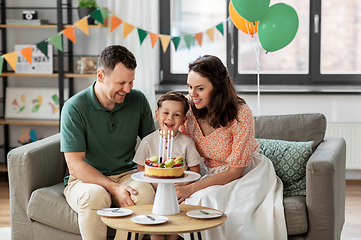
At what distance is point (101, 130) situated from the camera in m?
2.16

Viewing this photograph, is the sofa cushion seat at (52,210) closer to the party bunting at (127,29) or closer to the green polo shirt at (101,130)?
the green polo shirt at (101,130)

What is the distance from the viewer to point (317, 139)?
2.52m

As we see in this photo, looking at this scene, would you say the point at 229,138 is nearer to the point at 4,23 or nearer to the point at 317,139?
the point at 317,139

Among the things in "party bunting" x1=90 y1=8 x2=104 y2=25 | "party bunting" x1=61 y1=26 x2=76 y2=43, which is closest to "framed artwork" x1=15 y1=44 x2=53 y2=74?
"party bunting" x1=61 y1=26 x2=76 y2=43

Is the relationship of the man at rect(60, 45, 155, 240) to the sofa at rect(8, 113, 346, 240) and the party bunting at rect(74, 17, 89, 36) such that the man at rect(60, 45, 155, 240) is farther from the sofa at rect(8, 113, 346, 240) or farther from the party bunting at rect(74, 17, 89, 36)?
the party bunting at rect(74, 17, 89, 36)

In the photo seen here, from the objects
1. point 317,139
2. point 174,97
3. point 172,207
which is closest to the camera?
point 172,207

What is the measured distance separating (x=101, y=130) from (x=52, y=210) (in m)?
0.45

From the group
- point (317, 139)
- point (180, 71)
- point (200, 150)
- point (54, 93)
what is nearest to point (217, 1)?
point (180, 71)

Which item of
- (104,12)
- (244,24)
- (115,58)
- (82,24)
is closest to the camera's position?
(115,58)

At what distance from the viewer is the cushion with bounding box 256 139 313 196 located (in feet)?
7.39

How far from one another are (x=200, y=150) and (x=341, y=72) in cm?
239

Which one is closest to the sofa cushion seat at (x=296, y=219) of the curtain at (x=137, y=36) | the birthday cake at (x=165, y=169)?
the birthday cake at (x=165, y=169)

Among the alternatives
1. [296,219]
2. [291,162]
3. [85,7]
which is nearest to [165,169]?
[296,219]

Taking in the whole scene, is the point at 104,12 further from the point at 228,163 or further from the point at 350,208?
the point at 350,208
